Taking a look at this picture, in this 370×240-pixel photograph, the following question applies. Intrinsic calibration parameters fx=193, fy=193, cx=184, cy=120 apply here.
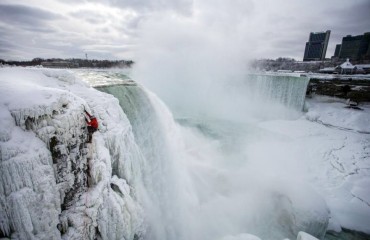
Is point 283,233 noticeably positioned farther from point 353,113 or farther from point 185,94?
point 353,113

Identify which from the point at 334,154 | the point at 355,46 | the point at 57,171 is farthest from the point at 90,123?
the point at 355,46

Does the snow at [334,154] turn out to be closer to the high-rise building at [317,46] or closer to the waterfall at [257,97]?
the waterfall at [257,97]

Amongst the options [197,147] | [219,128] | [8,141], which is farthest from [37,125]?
[219,128]

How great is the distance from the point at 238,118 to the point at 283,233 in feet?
44.8

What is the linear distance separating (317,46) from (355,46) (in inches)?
714

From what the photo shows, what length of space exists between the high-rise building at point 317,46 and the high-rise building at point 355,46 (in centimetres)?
976

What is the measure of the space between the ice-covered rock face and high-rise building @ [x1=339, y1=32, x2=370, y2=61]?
5136 inches

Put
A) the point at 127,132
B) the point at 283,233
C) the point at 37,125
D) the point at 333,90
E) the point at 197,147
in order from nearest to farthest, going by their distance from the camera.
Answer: the point at 37,125 → the point at 127,132 → the point at 283,233 → the point at 197,147 → the point at 333,90

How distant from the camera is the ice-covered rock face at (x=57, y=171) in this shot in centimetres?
274

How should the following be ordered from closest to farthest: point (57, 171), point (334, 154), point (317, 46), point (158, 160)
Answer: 1. point (57, 171)
2. point (158, 160)
3. point (334, 154)
4. point (317, 46)

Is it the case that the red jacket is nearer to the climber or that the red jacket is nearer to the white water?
the climber

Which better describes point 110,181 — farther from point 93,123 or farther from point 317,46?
point 317,46

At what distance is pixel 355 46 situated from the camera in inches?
4094

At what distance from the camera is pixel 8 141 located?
2734 millimetres
